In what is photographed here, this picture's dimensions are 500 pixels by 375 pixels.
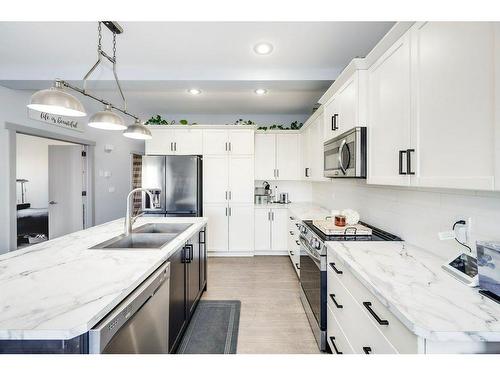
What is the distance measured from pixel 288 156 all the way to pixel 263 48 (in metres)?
2.38

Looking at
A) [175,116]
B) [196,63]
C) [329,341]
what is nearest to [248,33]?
[196,63]

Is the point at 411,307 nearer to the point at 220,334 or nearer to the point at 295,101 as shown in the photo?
the point at 220,334

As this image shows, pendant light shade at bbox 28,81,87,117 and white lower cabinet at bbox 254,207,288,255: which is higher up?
pendant light shade at bbox 28,81,87,117

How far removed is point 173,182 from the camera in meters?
3.91

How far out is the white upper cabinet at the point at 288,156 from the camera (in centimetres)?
445

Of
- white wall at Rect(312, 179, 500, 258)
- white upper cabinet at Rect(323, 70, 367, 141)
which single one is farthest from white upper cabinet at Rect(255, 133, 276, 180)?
white wall at Rect(312, 179, 500, 258)

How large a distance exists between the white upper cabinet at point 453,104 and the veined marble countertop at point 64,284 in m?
1.47

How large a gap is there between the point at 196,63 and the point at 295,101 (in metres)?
1.90

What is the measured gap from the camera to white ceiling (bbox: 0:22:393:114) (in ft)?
6.57

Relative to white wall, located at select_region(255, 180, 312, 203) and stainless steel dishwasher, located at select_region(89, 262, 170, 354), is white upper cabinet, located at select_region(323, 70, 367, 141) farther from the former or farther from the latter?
white wall, located at select_region(255, 180, 312, 203)

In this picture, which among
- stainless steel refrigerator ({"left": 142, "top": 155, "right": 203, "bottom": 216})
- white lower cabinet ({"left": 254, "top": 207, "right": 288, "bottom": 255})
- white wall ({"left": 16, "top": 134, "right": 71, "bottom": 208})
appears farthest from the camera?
white wall ({"left": 16, "top": 134, "right": 71, "bottom": 208})

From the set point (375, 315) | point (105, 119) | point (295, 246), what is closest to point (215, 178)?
point (295, 246)

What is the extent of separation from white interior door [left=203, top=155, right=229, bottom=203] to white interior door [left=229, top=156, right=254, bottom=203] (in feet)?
0.34
